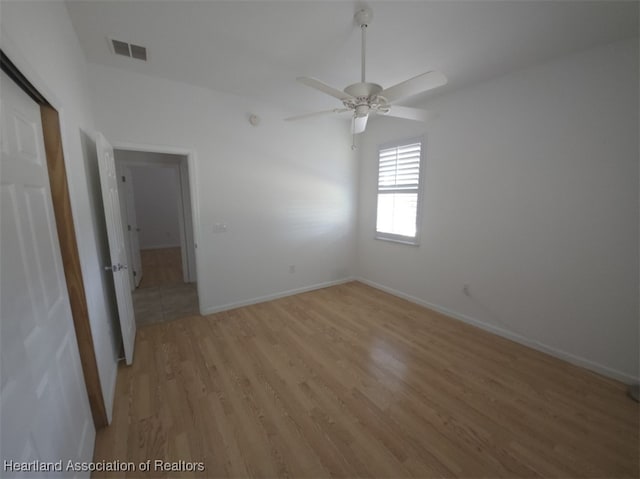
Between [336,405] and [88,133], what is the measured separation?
2.79 metres

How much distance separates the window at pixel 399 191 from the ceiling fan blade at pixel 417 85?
5.66 ft

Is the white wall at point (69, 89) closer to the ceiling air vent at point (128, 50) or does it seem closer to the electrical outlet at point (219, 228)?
the ceiling air vent at point (128, 50)

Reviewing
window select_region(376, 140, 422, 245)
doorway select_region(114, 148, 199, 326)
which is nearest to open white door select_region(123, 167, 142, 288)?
doorway select_region(114, 148, 199, 326)

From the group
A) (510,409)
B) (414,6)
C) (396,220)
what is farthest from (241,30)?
(510,409)

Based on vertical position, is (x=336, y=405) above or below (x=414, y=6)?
below

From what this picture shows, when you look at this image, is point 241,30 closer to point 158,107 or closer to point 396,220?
point 158,107

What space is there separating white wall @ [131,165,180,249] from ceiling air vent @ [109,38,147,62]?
4.90 meters

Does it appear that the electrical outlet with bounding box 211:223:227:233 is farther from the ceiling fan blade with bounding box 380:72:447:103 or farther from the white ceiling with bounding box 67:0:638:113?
the ceiling fan blade with bounding box 380:72:447:103

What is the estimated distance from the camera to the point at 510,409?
1.75 m

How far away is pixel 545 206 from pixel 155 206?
26.3 ft

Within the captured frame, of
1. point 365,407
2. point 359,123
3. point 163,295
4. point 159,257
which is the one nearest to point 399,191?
point 359,123

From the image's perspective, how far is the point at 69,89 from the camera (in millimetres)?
1551

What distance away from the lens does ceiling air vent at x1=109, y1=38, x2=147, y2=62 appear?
6.56ft

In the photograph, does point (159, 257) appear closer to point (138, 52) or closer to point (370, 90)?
point (138, 52)
